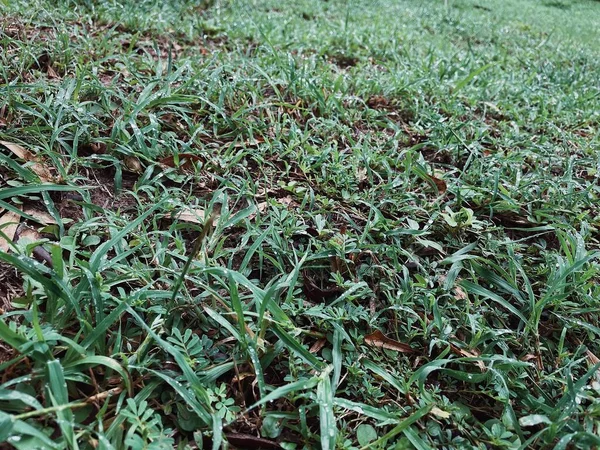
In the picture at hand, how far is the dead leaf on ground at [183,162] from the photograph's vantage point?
158 centimetres

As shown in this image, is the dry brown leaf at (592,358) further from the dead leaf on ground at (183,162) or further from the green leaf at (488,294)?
the dead leaf on ground at (183,162)

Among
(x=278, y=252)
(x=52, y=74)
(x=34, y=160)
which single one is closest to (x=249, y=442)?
(x=278, y=252)

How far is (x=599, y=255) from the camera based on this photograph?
1.42m

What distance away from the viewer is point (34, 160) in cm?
142

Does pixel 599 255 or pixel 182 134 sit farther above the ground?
pixel 182 134

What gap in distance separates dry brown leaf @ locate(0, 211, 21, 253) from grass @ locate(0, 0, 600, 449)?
0.7 inches

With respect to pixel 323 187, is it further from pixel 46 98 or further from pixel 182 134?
pixel 46 98

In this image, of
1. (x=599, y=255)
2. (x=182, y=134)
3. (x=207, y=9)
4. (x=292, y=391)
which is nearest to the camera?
(x=292, y=391)

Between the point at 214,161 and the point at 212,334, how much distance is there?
0.72 metres

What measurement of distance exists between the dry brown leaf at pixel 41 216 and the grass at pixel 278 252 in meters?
0.01

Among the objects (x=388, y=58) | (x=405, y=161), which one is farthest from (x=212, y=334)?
(x=388, y=58)

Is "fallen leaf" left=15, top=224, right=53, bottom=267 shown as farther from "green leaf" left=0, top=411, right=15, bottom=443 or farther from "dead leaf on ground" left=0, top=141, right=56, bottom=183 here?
"green leaf" left=0, top=411, right=15, bottom=443

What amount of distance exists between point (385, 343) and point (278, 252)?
1.31ft

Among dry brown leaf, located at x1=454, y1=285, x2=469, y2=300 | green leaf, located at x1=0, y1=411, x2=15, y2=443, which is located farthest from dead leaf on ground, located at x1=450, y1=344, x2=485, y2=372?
green leaf, located at x1=0, y1=411, x2=15, y2=443
